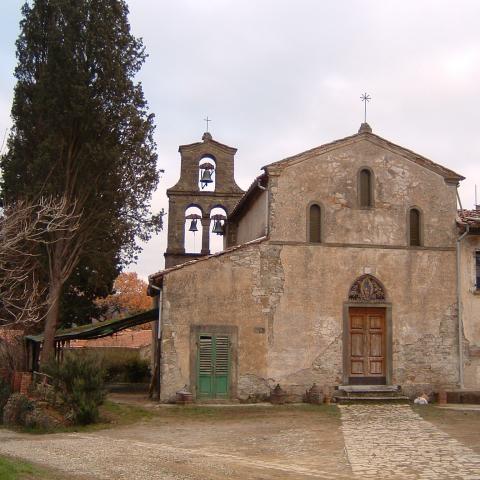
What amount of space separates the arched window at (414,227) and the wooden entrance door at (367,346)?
2.17 m

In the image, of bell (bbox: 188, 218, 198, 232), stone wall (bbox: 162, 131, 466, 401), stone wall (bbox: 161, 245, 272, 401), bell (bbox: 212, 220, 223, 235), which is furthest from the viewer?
bell (bbox: 212, 220, 223, 235)

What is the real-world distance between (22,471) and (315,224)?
12.1 meters

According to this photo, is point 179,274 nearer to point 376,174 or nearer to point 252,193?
point 252,193

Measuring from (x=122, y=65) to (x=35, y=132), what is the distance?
3264 mm

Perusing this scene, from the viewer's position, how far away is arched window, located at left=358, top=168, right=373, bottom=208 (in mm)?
19281

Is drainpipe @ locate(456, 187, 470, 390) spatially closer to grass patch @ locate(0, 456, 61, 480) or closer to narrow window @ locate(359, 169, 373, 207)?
narrow window @ locate(359, 169, 373, 207)

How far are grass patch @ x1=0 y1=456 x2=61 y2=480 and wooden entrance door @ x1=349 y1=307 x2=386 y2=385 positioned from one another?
11138 mm

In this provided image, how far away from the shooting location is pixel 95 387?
15086 mm

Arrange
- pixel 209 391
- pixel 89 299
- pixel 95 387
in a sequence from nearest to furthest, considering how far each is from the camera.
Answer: pixel 95 387 → pixel 209 391 → pixel 89 299

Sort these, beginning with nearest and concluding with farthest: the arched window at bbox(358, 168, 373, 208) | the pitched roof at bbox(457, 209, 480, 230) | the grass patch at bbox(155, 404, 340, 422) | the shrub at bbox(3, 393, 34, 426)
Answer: the shrub at bbox(3, 393, 34, 426)
the grass patch at bbox(155, 404, 340, 422)
the pitched roof at bbox(457, 209, 480, 230)
the arched window at bbox(358, 168, 373, 208)

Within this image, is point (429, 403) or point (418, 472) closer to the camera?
point (418, 472)

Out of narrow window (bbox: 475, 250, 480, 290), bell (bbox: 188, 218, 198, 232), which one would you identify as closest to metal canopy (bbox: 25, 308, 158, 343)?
bell (bbox: 188, 218, 198, 232)

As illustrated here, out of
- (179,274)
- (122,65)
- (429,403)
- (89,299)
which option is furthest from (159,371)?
(89,299)

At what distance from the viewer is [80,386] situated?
48.8 ft
